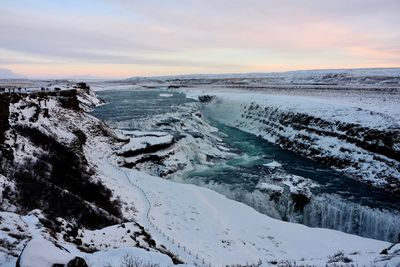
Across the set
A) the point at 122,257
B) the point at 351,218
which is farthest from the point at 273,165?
the point at 122,257

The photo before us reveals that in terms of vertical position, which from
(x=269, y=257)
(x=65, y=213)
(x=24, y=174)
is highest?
(x=24, y=174)

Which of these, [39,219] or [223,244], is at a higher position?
[39,219]

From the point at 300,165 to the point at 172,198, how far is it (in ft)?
50.2

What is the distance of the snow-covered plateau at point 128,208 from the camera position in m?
11.3

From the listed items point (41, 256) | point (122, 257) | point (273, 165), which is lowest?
point (273, 165)

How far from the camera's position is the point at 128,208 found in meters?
22.0

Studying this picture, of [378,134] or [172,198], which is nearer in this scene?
[172,198]

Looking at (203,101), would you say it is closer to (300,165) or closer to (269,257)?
(300,165)

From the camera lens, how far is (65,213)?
740 inches

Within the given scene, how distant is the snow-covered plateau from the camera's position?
443 inches

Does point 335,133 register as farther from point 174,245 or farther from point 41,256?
point 41,256

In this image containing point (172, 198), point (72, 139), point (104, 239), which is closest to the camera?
point (104, 239)

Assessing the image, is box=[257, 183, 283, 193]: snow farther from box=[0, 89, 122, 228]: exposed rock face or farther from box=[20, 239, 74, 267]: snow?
box=[20, 239, 74, 267]: snow

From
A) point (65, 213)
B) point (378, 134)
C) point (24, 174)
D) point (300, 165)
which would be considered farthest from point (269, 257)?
point (378, 134)
